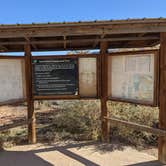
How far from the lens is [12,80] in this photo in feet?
15.7

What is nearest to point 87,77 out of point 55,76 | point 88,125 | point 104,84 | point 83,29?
point 104,84

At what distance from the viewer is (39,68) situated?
15.9 ft

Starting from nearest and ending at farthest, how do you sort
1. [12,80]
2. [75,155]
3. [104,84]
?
[75,155], [12,80], [104,84]

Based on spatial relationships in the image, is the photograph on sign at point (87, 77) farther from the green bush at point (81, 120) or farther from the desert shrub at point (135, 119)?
the desert shrub at point (135, 119)

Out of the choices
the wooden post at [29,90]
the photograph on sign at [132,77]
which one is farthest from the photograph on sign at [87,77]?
the wooden post at [29,90]

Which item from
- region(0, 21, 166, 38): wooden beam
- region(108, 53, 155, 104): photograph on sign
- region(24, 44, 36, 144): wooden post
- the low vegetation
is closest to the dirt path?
region(24, 44, 36, 144): wooden post

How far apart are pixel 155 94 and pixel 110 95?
1210 mm

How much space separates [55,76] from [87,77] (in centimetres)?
81

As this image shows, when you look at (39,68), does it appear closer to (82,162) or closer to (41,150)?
(41,150)

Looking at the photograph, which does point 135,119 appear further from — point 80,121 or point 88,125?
point 80,121

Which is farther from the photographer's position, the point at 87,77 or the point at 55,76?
the point at 87,77

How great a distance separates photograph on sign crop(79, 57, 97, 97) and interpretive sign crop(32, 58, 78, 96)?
0.51ft

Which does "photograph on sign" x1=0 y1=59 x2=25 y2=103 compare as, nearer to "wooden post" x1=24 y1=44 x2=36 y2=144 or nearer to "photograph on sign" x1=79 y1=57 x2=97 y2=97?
"wooden post" x1=24 y1=44 x2=36 y2=144

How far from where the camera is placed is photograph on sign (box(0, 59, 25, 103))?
4.66m
